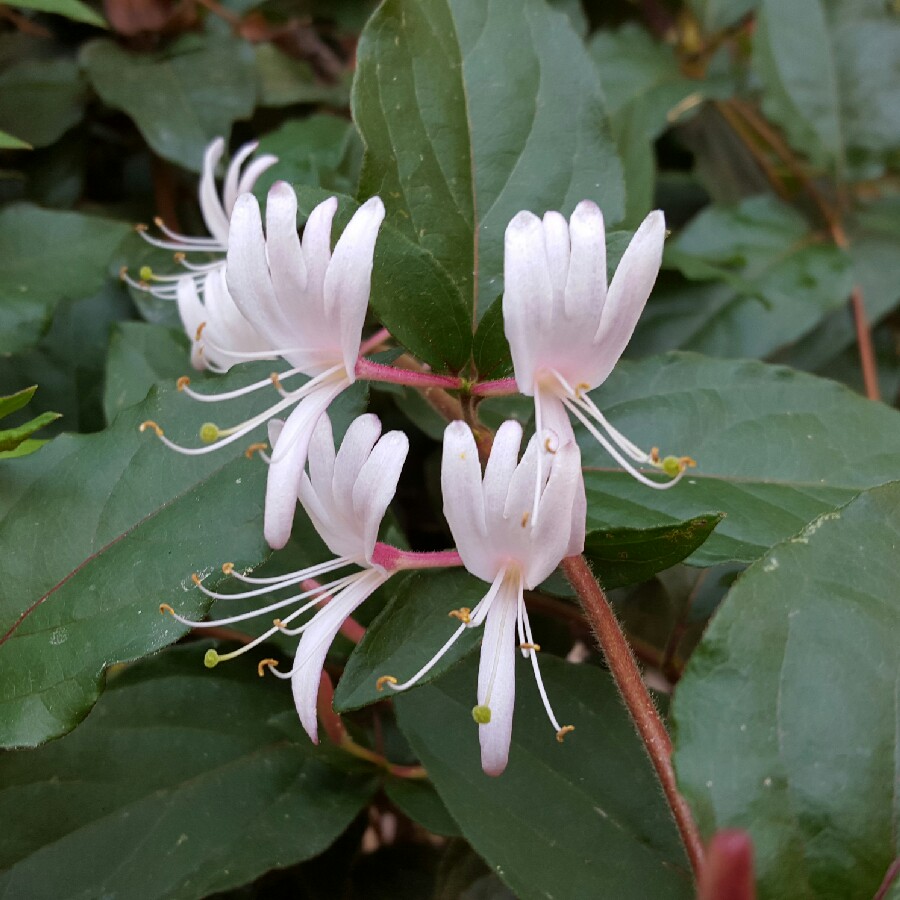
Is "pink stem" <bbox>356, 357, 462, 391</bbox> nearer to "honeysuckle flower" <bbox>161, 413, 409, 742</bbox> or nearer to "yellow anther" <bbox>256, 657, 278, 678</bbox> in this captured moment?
"honeysuckle flower" <bbox>161, 413, 409, 742</bbox>

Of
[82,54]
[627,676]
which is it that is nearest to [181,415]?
[627,676]

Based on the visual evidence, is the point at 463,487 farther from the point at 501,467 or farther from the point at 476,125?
the point at 476,125

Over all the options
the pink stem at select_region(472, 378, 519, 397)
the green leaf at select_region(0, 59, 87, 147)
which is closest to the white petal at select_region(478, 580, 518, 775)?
the pink stem at select_region(472, 378, 519, 397)

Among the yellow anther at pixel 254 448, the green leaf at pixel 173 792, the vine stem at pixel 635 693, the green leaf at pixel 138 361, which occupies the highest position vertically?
the yellow anther at pixel 254 448

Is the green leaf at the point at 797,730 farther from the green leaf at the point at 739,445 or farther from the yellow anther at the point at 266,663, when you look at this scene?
the yellow anther at the point at 266,663

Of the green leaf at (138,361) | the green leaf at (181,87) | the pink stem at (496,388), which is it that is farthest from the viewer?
the green leaf at (181,87)

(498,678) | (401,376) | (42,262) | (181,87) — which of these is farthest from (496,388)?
(181,87)

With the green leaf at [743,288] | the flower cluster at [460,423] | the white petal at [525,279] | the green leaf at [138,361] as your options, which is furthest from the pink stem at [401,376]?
the green leaf at [743,288]
